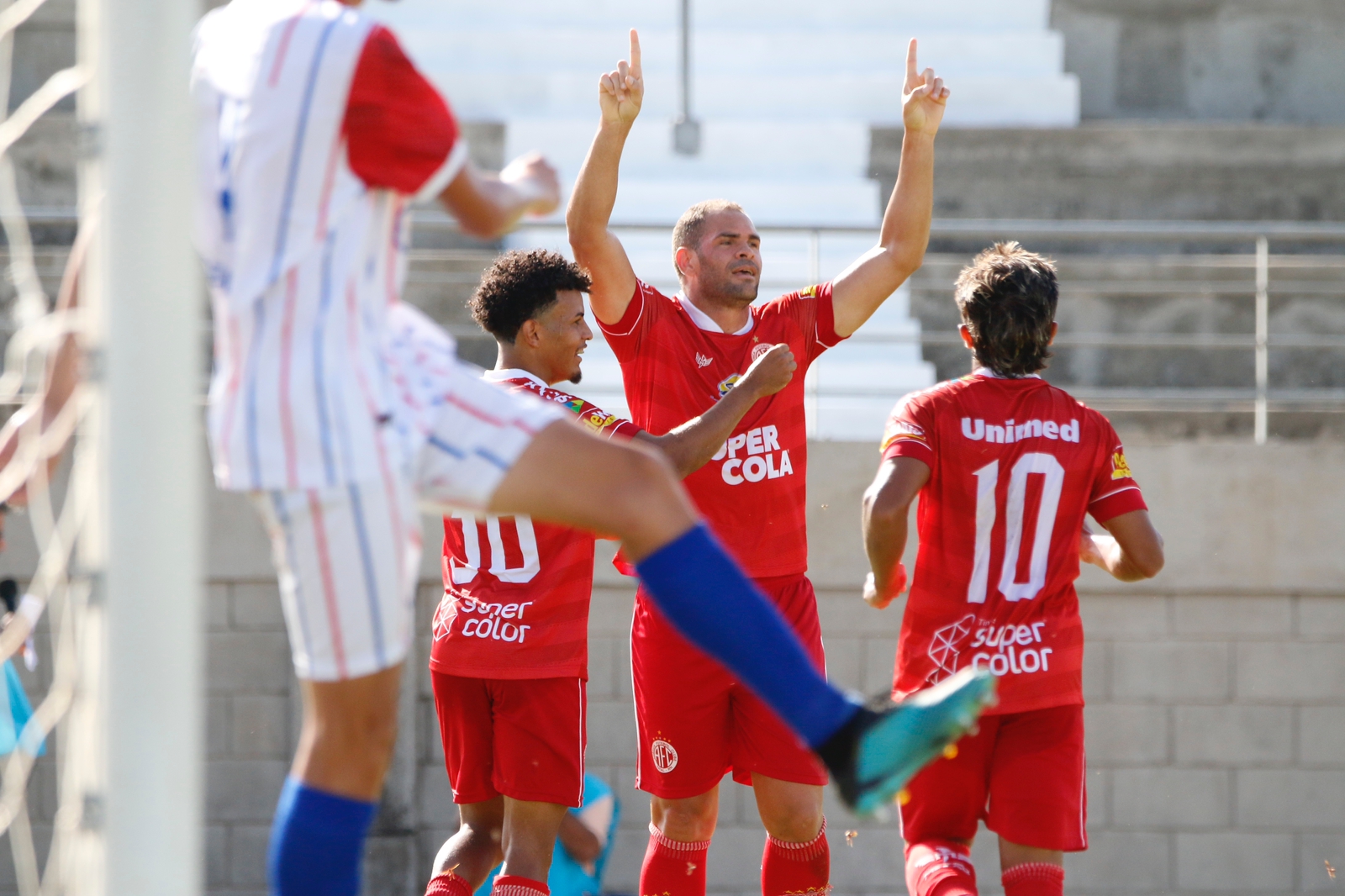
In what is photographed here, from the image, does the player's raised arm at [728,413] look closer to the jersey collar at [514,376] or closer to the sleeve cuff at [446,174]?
the jersey collar at [514,376]

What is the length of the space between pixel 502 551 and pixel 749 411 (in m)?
0.78

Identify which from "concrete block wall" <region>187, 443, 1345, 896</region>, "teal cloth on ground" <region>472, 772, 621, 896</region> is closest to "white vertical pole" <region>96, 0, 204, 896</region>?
"teal cloth on ground" <region>472, 772, 621, 896</region>

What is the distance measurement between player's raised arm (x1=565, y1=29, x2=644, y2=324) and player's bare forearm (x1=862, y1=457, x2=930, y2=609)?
3.38 feet

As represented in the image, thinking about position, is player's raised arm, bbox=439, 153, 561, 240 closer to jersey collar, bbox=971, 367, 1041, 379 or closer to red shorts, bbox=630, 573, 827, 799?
jersey collar, bbox=971, 367, 1041, 379

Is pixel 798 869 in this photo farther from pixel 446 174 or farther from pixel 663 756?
pixel 446 174

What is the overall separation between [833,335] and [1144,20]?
23.0ft

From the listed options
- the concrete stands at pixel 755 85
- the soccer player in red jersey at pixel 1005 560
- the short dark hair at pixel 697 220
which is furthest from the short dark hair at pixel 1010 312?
the concrete stands at pixel 755 85

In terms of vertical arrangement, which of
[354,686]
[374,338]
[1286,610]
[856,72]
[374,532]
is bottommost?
[1286,610]

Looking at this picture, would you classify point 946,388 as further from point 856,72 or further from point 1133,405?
point 856,72

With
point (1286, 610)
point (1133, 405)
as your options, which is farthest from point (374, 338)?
point (1133, 405)

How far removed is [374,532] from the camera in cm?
199

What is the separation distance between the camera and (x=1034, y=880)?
10.0ft

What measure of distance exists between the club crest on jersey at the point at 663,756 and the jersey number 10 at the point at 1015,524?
101 cm

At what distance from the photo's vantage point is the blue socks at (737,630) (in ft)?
6.76
